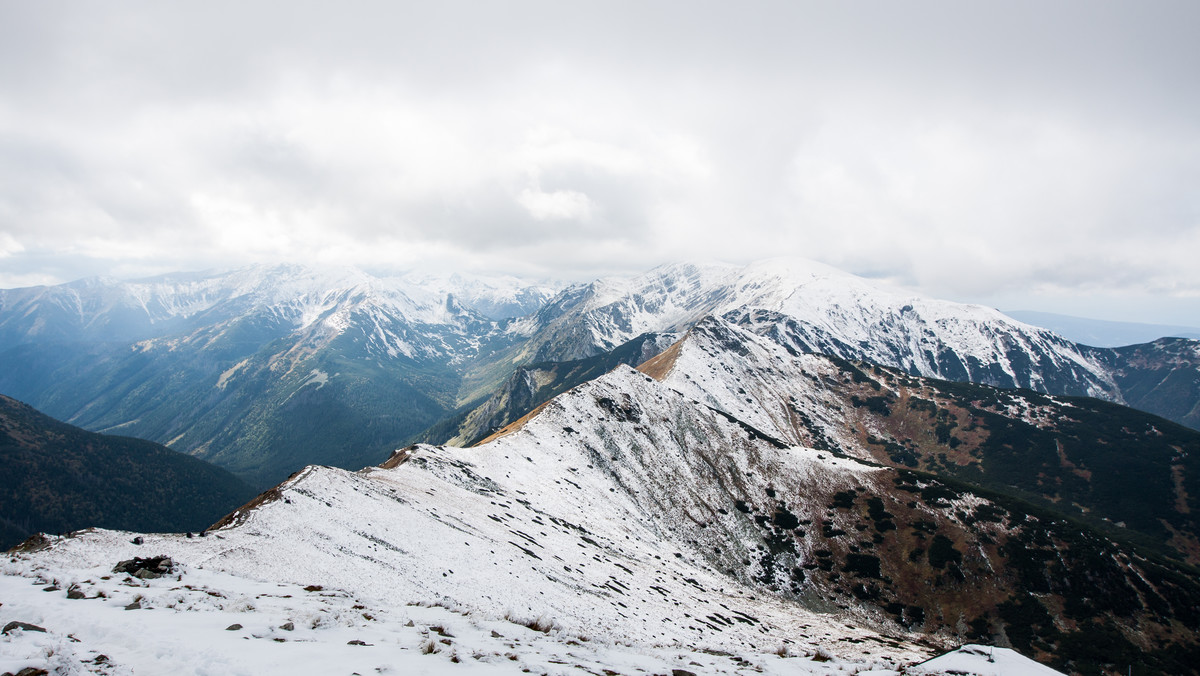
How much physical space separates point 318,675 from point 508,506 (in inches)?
2425

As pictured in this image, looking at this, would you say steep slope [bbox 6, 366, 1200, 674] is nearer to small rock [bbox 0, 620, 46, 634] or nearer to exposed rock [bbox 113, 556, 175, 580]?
exposed rock [bbox 113, 556, 175, 580]

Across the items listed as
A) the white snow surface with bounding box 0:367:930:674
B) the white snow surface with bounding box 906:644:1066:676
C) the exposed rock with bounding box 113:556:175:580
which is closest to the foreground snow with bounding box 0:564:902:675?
the white snow surface with bounding box 0:367:930:674

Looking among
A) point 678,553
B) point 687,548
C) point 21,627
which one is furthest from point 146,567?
point 687,548

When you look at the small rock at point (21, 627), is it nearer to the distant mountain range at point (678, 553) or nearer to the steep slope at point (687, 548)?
the distant mountain range at point (678, 553)

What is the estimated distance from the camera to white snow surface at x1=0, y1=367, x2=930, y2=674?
16.3m

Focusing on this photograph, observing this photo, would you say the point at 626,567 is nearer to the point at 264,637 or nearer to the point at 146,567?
the point at 146,567

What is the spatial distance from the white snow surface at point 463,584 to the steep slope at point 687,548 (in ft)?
1.45

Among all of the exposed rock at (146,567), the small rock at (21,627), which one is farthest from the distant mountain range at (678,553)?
the exposed rock at (146,567)

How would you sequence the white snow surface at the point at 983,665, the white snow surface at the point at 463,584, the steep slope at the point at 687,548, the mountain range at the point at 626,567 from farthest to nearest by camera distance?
the steep slope at the point at 687,548 < the white snow surface at the point at 983,665 < the mountain range at the point at 626,567 < the white snow surface at the point at 463,584

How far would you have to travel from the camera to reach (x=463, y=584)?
37094mm

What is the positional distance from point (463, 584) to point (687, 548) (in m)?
69.3

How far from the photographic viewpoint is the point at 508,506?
240ft

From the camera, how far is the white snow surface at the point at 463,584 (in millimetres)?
16344

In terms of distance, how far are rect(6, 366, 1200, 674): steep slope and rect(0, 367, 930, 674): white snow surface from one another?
44cm
